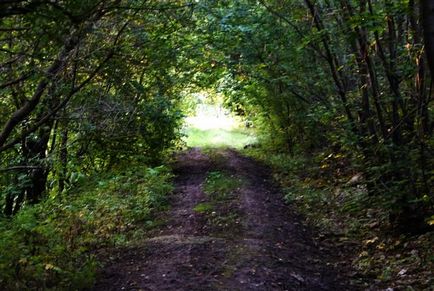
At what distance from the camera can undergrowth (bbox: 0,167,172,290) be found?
549cm

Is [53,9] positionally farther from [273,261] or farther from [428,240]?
[428,240]

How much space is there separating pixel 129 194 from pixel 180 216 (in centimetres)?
198

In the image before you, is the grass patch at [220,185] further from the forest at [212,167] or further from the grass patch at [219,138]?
the grass patch at [219,138]

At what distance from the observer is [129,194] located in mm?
10727

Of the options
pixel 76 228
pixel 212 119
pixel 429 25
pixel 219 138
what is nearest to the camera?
pixel 429 25

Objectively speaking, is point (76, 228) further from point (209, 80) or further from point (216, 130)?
point (216, 130)

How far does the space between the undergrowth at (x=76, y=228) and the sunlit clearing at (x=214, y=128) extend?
765 centimetres

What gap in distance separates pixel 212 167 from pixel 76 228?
7441 mm

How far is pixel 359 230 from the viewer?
25.3 ft

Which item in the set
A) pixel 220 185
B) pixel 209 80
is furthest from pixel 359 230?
pixel 209 80

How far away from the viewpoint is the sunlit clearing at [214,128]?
22.5 metres

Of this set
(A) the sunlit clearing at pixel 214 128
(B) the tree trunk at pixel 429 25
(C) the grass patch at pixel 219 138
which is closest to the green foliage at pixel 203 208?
(B) the tree trunk at pixel 429 25

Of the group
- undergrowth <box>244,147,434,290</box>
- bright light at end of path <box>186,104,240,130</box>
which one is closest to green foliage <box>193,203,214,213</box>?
undergrowth <box>244,147,434,290</box>

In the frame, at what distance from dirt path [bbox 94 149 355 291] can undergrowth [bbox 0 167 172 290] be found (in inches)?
18.2
